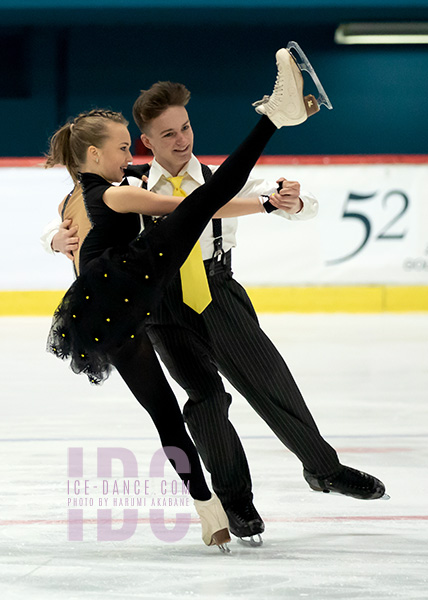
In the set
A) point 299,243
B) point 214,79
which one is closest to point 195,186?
point 299,243

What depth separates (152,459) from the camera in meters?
3.42

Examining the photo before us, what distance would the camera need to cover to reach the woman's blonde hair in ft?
7.74

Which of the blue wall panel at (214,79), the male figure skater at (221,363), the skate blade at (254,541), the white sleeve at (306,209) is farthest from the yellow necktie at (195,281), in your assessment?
the blue wall panel at (214,79)

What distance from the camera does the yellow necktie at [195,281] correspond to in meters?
2.36

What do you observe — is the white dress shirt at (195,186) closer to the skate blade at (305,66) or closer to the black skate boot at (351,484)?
the skate blade at (305,66)

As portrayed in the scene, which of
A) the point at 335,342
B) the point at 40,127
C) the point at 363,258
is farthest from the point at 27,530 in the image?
the point at 40,127

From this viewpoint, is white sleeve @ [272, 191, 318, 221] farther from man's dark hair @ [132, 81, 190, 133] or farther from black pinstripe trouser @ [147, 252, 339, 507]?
man's dark hair @ [132, 81, 190, 133]

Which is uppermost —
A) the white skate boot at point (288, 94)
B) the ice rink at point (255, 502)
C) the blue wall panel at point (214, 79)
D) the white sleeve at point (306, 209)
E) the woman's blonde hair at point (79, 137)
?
the blue wall panel at point (214, 79)

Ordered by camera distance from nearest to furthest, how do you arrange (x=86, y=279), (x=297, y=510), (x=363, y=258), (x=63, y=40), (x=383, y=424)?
(x=86, y=279)
(x=297, y=510)
(x=383, y=424)
(x=363, y=258)
(x=63, y=40)

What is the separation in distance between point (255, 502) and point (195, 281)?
0.79 m

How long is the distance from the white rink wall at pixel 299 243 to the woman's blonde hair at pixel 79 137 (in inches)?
203

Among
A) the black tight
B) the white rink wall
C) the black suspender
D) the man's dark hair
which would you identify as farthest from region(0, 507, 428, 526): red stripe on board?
the white rink wall

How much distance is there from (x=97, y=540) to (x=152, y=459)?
3.13ft

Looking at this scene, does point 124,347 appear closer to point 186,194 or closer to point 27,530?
point 186,194
